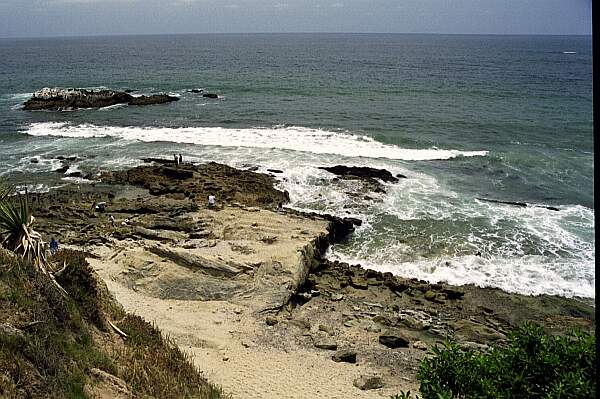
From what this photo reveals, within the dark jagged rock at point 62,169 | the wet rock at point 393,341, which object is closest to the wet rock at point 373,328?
the wet rock at point 393,341

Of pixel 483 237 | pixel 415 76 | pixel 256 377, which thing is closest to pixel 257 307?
pixel 256 377

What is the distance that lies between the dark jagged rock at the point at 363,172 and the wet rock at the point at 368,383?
51.8 ft

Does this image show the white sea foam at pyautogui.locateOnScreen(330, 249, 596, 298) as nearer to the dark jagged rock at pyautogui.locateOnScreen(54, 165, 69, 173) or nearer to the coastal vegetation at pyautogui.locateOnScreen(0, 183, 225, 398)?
the coastal vegetation at pyautogui.locateOnScreen(0, 183, 225, 398)

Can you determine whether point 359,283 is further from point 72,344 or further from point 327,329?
point 72,344

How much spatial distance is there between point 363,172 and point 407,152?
670cm

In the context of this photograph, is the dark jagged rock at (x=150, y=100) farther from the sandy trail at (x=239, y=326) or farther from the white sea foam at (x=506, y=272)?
the white sea foam at (x=506, y=272)

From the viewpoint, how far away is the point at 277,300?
1547 centimetres

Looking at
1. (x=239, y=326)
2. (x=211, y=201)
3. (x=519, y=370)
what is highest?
(x=519, y=370)

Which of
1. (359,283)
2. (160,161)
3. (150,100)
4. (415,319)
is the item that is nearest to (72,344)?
(415,319)

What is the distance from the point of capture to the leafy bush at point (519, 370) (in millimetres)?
6238

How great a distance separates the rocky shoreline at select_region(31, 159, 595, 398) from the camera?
12398 millimetres

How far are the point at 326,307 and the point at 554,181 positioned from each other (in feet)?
57.9

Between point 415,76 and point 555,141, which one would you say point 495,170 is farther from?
point 415,76

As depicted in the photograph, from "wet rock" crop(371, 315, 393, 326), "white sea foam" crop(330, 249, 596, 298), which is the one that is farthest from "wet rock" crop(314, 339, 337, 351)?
"white sea foam" crop(330, 249, 596, 298)
